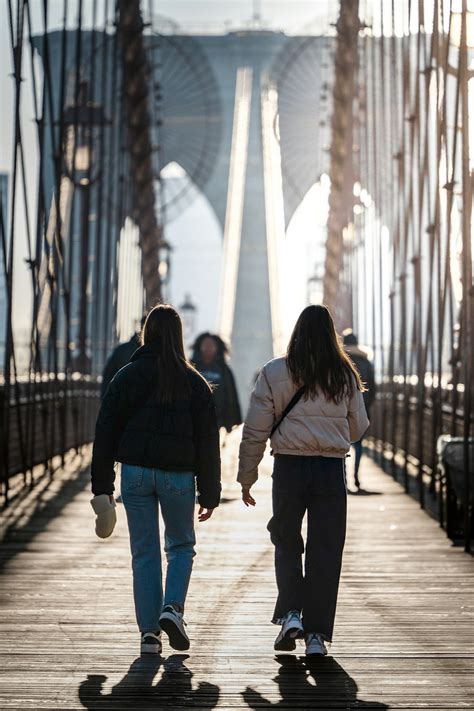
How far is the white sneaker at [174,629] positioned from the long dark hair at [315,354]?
756 mm

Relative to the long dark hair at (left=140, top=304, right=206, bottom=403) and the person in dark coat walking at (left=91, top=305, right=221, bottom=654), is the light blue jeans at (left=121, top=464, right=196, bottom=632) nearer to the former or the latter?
the person in dark coat walking at (left=91, top=305, right=221, bottom=654)

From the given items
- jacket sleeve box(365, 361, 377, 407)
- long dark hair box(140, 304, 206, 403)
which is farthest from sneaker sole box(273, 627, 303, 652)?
jacket sleeve box(365, 361, 377, 407)

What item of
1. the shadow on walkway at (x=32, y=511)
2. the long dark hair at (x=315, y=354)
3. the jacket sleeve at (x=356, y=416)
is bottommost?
the shadow on walkway at (x=32, y=511)

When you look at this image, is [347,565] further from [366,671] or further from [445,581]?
[366,671]

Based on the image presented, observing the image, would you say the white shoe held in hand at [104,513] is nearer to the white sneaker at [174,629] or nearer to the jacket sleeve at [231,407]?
the white sneaker at [174,629]

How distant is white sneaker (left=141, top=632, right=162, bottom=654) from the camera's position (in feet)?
14.4

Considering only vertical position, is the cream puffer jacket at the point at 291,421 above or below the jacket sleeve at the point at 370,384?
above

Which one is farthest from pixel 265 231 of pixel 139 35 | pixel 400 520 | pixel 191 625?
pixel 191 625

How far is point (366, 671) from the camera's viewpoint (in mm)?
4133

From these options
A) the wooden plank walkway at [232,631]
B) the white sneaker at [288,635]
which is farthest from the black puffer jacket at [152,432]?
the wooden plank walkway at [232,631]

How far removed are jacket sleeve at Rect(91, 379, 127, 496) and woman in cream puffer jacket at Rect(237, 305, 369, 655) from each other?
382mm

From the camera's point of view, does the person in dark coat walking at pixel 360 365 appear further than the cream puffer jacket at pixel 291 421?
Yes

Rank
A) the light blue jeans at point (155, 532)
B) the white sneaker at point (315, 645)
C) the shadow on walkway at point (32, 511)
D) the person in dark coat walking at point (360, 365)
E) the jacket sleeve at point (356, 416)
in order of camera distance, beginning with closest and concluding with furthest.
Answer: the white sneaker at point (315, 645) < the light blue jeans at point (155, 532) < the jacket sleeve at point (356, 416) < the shadow on walkway at point (32, 511) < the person in dark coat walking at point (360, 365)

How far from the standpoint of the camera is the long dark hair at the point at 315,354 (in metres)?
4.45
